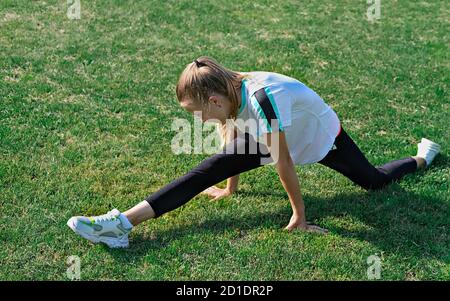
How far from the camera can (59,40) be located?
20.8 ft

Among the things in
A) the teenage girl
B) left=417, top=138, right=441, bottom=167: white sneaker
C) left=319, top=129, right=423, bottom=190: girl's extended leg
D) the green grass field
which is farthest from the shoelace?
left=417, top=138, right=441, bottom=167: white sneaker

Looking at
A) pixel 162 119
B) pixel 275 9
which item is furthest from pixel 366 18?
pixel 162 119

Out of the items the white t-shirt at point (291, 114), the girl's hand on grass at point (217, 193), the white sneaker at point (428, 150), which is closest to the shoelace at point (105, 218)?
the girl's hand on grass at point (217, 193)

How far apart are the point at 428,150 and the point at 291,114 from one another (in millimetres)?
1308

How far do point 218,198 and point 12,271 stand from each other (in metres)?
1.32

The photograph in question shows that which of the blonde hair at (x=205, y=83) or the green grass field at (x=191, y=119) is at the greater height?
the blonde hair at (x=205, y=83)

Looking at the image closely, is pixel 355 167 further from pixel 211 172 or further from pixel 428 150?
pixel 211 172

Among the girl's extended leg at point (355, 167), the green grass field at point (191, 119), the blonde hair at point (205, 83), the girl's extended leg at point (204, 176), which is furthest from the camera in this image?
the girl's extended leg at point (355, 167)

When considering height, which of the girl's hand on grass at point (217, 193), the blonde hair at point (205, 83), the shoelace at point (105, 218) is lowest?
the girl's hand on grass at point (217, 193)

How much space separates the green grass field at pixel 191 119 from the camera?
3500mm

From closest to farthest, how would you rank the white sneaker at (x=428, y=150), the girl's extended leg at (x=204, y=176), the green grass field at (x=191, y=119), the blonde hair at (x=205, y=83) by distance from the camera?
the blonde hair at (x=205, y=83)
the green grass field at (x=191, y=119)
the girl's extended leg at (x=204, y=176)
the white sneaker at (x=428, y=150)

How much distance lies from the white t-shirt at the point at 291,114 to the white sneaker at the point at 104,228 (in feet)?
2.80

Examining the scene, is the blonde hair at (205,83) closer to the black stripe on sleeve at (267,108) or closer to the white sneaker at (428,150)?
the black stripe on sleeve at (267,108)
